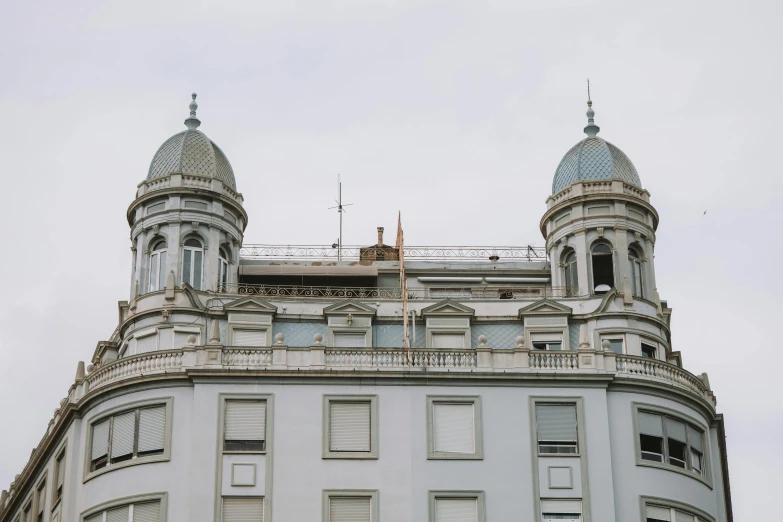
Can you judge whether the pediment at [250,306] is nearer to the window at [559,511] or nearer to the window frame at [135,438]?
the window frame at [135,438]

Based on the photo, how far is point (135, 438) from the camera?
72000mm

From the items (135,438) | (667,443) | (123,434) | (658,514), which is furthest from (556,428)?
(123,434)

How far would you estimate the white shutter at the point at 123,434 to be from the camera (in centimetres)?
7194

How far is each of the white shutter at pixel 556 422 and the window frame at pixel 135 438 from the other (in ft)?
51.7

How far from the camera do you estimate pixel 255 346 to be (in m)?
74.6

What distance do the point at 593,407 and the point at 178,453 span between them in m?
17.8

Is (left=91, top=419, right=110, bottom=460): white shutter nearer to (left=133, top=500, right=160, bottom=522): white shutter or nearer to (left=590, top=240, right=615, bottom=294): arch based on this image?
(left=133, top=500, right=160, bottom=522): white shutter

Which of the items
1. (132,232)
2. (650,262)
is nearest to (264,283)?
(132,232)

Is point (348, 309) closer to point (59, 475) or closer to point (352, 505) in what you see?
point (352, 505)

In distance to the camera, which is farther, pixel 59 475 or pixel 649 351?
pixel 649 351

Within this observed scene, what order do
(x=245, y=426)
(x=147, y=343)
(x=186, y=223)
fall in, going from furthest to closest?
(x=186, y=223) → (x=147, y=343) → (x=245, y=426)

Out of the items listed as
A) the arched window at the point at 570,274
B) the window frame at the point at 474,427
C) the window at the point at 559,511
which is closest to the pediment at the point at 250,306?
the window frame at the point at 474,427

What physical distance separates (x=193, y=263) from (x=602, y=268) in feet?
65.1

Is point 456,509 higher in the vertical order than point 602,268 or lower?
lower
